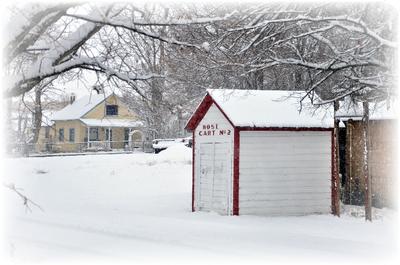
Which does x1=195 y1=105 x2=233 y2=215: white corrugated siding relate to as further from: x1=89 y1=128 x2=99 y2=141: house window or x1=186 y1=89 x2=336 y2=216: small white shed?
x1=89 y1=128 x2=99 y2=141: house window

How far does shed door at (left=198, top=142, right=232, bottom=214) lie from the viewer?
49.3 feet

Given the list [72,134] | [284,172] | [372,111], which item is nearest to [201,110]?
[284,172]

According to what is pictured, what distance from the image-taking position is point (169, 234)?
1227 centimetres

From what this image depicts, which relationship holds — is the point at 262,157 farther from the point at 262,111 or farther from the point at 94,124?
the point at 94,124

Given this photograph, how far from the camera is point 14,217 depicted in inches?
634

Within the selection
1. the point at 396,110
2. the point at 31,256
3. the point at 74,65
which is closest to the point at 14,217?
the point at 31,256

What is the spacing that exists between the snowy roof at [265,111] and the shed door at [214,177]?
0.94 metres

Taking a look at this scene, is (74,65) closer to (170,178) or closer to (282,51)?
(282,51)

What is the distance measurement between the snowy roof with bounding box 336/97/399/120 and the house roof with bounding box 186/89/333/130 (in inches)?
42.9

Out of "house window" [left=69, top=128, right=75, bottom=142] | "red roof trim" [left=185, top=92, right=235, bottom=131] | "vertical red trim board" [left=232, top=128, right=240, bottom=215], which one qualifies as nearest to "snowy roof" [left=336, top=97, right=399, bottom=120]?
"vertical red trim board" [left=232, top=128, right=240, bottom=215]

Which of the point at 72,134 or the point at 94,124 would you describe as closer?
the point at 94,124

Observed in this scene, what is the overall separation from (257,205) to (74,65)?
7045 millimetres

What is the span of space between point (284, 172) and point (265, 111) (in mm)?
1743

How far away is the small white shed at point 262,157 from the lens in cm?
1480
